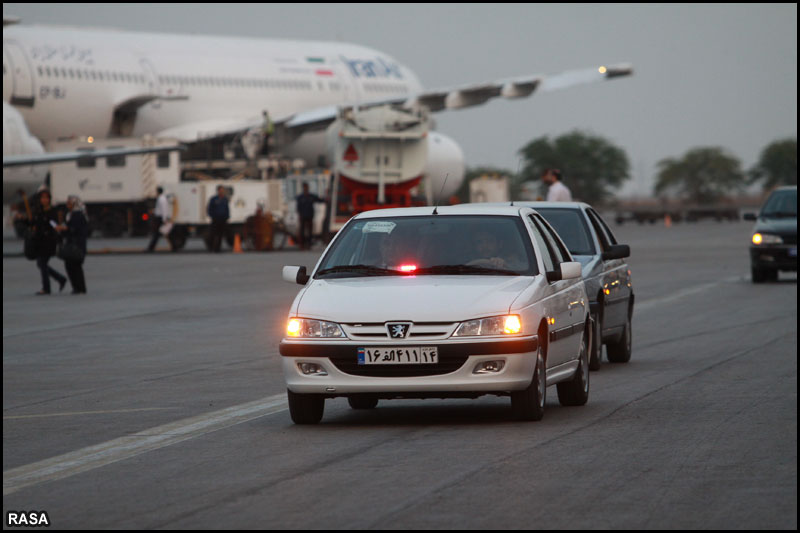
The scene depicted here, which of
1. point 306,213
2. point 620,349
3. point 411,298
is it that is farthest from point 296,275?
point 306,213

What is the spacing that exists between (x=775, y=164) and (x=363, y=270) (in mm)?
184708

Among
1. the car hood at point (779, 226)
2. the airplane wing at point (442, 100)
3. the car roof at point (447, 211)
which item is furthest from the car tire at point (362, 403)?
the airplane wing at point (442, 100)

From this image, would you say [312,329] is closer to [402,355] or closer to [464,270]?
[402,355]

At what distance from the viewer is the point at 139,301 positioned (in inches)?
1067

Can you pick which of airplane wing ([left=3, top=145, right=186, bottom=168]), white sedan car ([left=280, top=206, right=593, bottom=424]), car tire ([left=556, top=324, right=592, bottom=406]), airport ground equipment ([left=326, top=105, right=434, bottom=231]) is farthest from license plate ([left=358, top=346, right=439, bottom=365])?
airport ground equipment ([left=326, top=105, right=434, bottom=231])

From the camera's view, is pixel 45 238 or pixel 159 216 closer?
pixel 45 238

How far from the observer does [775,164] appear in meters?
191

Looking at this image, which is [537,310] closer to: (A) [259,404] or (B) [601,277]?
(A) [259,404]

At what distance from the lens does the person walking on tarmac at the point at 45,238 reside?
29.1m

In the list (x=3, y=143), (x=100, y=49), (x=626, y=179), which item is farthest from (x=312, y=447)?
(x=626, y=179)

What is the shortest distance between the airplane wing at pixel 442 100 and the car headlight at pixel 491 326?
132 feet

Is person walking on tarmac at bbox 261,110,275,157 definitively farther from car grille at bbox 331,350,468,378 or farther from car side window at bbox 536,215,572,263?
car grille at bbox 331,350,468,378

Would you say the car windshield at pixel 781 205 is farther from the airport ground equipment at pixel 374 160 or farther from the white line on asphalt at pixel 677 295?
the airport ground equipment at pixel 374 160

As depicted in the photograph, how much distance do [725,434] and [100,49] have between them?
47.9 metres
